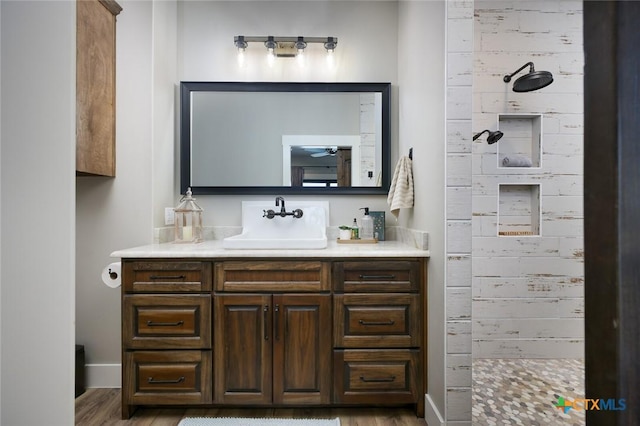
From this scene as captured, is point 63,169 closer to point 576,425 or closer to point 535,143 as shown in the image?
point 576,425

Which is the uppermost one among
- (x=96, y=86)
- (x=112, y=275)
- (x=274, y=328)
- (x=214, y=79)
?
(x=214, y=79)

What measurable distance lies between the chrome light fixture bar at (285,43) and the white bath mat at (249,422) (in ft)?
7.35

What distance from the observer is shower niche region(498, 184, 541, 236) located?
2402 mm

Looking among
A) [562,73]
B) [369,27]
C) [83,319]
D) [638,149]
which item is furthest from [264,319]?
[562,73]

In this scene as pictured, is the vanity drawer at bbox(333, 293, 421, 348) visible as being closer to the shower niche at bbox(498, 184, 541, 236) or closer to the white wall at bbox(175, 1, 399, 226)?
the white wall at bbox(175, 1, 399, 226)

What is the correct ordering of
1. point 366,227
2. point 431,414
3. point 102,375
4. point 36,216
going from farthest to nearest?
point 366,227 < point 102,375 < point 431,414 < point 36,216

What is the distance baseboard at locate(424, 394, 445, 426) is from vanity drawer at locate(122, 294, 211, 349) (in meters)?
1.13

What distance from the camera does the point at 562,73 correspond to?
2.39m

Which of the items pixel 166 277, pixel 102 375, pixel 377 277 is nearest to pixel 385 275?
pixel 377 277

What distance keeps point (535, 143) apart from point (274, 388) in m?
2.32

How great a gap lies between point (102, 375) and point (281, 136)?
6.22 feet

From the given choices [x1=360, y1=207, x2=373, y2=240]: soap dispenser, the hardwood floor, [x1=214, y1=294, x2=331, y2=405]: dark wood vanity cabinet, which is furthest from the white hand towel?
the hardwood floor

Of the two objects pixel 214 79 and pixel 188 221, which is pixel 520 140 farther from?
pixel 188 221

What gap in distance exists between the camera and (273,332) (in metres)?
1.73
